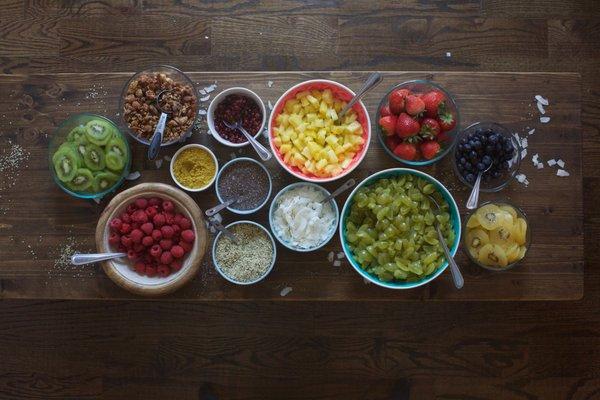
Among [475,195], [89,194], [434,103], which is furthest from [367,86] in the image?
[89,194]

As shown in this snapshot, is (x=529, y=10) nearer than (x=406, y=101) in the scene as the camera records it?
No

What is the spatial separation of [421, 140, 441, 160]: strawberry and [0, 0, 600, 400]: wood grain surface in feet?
2.39

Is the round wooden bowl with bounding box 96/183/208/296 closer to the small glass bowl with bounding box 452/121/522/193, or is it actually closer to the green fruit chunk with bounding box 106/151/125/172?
the green fruit chunk with bounding box 106/151/125/172

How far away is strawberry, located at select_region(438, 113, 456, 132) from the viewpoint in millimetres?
1620

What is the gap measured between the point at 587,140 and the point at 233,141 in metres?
1.64

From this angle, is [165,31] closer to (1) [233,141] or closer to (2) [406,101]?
(1) [233,141]

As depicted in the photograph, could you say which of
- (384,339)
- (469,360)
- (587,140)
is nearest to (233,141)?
(384,339)

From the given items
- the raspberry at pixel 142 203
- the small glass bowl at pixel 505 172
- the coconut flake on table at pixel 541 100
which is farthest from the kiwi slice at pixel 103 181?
the coconut flake on table at pixel 541 100

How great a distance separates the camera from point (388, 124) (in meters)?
1.62

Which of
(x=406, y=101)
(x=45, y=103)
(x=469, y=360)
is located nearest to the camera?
(x=406, y=101)

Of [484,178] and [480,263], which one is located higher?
[484,178]

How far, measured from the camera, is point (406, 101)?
161 centimetres

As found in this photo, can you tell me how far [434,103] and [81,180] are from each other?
1.14m

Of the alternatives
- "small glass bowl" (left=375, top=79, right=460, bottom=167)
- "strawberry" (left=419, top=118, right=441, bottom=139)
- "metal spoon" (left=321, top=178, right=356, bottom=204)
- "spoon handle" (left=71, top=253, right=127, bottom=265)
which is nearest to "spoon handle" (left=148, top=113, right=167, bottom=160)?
"spoon handle" (left=71, top=253, right=127, bottom=265)
